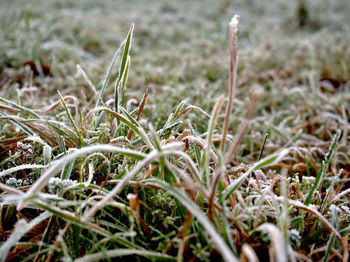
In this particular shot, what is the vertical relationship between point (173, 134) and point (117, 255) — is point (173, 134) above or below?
above

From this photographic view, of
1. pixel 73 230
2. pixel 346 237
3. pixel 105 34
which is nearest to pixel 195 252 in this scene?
pixel 73 230

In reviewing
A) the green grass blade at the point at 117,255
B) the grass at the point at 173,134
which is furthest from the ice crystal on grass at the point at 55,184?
A: the green grass blade at the point at 117,255

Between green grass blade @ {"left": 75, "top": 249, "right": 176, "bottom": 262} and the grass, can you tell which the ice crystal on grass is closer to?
the grass

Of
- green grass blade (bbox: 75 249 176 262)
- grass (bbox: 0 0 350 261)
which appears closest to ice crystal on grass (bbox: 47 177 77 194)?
grass (bbox: 0 0 350 261)

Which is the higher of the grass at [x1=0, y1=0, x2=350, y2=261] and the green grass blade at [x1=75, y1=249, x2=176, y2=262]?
the grass at [x1=0, y1=0, x2=350, y2=261]

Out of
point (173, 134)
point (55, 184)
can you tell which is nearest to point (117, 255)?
point (55, 184)

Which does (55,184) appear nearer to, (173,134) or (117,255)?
(117,255)

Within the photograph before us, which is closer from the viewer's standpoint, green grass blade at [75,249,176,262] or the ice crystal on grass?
green grass blade at [75,249,176,262]

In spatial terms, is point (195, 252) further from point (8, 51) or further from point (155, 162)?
point (8, 51)
